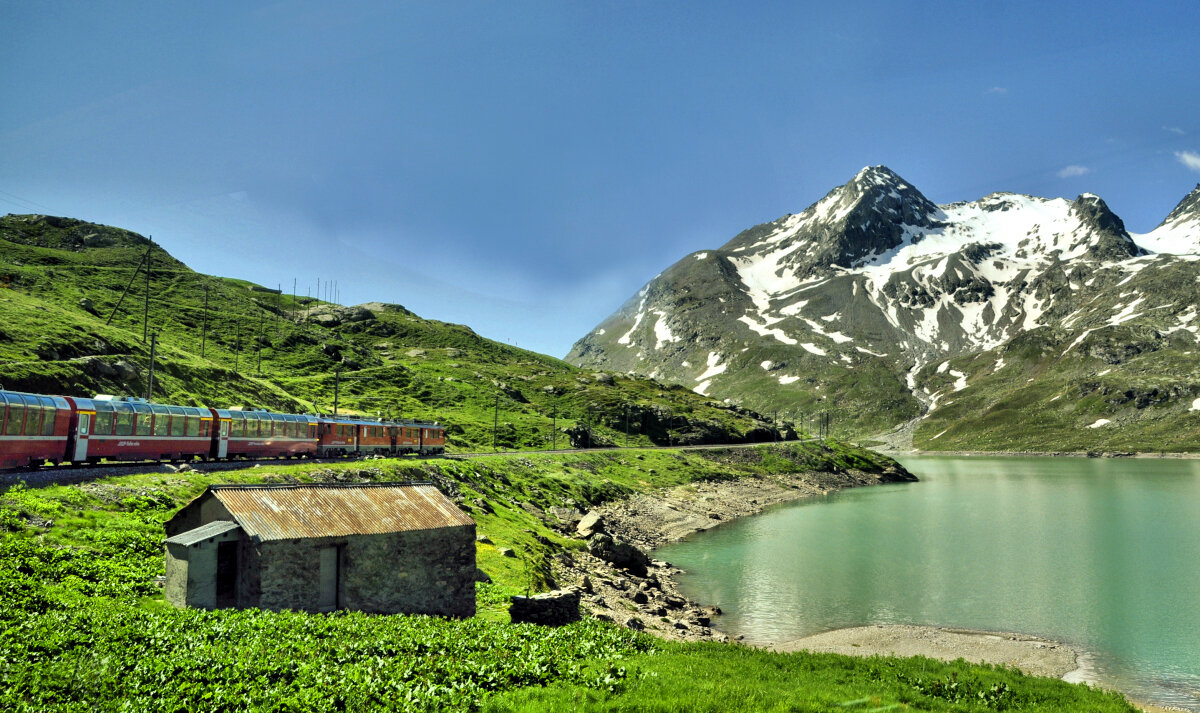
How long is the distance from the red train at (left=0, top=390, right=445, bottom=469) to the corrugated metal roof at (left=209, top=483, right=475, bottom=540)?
21.0m

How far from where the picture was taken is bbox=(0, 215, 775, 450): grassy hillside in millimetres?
88938

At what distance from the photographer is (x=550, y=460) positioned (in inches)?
3834

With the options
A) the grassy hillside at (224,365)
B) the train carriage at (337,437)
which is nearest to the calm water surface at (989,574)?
the train carriage at (337,437)

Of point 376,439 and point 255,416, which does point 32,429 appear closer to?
point 255,416

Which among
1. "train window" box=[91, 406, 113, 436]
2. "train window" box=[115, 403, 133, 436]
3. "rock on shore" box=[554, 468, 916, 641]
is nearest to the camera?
"rock on shore" box=[554, 468, 916, 641]

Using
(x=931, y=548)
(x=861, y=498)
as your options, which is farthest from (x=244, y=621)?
(x=861, y=498)

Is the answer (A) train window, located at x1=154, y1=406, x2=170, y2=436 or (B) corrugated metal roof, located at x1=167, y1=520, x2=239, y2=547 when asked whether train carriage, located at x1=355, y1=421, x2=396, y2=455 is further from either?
(B) corrugated metal roof, located at x1=167, y1=520, x2=239, y2=547

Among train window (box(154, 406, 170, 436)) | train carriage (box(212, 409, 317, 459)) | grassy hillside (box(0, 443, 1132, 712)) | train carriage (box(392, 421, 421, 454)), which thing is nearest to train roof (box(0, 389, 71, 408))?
train window (box(154, 406, 170, 436))

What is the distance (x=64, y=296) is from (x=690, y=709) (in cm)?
16515

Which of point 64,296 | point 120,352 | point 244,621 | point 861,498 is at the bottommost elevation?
point 861,498

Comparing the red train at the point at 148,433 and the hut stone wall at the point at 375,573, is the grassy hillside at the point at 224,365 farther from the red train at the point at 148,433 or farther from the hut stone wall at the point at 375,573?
the hut stone wall at the point at 375,573

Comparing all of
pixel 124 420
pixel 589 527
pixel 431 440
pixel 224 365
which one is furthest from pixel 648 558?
pixel 224 365

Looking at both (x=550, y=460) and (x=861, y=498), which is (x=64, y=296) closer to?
(x=550, y=460)

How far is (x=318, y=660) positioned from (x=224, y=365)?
442 ft
